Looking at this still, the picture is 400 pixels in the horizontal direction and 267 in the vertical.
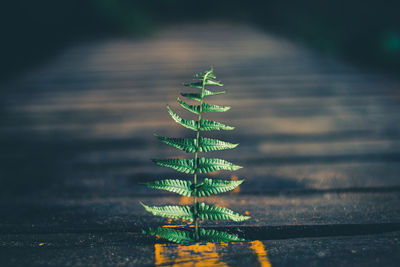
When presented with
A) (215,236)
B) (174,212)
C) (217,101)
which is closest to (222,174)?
(215,236)

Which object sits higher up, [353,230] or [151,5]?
[151,5]

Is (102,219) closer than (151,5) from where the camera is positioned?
Yes

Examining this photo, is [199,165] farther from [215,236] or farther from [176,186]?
[215,236]

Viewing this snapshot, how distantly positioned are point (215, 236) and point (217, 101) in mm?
2716

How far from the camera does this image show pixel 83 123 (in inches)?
121

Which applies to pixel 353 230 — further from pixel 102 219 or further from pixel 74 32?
pixel 74 32

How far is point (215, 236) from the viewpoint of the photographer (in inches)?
42.2

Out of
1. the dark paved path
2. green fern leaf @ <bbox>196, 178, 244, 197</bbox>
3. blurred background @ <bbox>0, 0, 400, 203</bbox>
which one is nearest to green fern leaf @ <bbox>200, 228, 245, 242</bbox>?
the dark paved path

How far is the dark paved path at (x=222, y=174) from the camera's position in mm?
1117

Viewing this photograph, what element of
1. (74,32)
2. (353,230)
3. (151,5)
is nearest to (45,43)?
(74,32)

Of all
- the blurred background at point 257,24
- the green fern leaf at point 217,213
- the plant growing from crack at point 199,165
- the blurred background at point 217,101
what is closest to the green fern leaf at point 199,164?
the plant growing from crack at point 199,165

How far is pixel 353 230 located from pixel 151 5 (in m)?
15.7

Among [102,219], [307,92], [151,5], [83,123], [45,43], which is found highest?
[151,5]

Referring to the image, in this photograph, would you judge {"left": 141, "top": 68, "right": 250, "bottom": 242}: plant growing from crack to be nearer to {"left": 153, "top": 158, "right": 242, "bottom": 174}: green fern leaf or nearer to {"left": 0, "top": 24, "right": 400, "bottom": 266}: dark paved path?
{"left": 153, "top": 158, "right": 242, "bottom": 174}: green fern leaf
